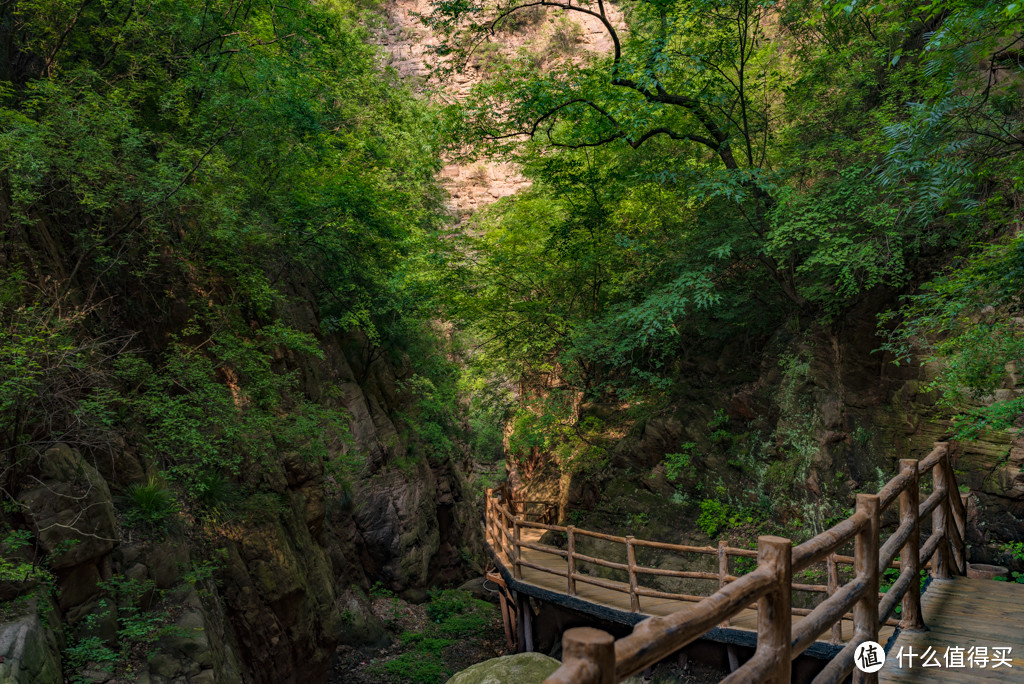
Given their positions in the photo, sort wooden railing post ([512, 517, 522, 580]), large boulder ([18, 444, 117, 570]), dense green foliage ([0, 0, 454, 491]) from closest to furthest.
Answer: large boulder ([18, 444, 117, 570]) < dense green foliage ([0, 0, 454, 491]) < wooden railing post ([512, 517, 522, 580])

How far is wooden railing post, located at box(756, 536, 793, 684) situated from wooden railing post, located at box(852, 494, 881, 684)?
1037 mm

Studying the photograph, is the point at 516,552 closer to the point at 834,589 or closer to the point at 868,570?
the point at 834,589

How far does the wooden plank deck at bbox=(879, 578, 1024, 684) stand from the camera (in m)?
3.10

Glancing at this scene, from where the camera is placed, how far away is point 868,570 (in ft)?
10.2

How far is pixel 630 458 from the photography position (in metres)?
12.2

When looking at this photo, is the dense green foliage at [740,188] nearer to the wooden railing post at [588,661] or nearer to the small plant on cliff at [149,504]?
the wooden railing post at [588,661]

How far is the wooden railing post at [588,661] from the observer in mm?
1461

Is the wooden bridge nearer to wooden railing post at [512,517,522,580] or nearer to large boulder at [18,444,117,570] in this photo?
wooden railing post at [512,517,522,580]

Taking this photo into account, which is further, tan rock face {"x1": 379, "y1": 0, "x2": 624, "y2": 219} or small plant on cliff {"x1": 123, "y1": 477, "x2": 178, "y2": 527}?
tan rock face {"x1": 379, "y1": 0, "x2": 624, "y2": 219}

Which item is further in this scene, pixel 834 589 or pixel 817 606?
pixel 834 589

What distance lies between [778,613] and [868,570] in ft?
3.99

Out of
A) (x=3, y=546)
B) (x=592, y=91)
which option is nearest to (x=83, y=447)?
(x=3, y=546)

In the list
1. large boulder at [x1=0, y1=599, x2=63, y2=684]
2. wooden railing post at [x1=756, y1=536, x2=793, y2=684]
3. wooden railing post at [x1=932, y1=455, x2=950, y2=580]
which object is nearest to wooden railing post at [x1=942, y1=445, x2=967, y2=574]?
wooden railing post at [x1=932, y1=455, x2=950, y2=580]

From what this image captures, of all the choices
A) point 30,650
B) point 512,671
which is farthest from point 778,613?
point 30,650
